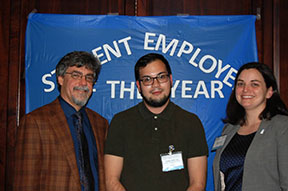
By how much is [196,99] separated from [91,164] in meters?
1.23

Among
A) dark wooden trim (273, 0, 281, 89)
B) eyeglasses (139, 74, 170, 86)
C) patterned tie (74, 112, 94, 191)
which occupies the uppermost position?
dark wooden trim (273, 0, 281, 89)

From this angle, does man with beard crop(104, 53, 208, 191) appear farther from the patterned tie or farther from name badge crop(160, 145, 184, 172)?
the patterned tie

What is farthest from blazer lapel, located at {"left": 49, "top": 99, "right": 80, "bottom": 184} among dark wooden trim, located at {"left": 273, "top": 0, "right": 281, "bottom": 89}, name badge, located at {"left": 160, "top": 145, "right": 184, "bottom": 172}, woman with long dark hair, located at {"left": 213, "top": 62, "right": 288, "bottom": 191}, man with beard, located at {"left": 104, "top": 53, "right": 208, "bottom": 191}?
dark wooden trim, located at {"left": 273, "top": 0, "right": 281, "bottom": 89}

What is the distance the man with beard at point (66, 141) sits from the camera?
1.86m

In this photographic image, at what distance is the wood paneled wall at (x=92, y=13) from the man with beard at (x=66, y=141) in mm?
847

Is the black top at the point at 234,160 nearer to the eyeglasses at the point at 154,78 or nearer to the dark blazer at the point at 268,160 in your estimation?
the dark blazer at the point at 268,160

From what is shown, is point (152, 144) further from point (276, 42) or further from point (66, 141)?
point (276, 42)

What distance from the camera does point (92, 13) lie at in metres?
2.82

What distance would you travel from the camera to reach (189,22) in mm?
2760

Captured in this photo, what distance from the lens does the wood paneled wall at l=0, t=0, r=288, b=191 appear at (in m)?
2.71

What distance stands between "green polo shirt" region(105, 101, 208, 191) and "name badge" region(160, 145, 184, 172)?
27 millimetres

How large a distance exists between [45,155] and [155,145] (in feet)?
2.56

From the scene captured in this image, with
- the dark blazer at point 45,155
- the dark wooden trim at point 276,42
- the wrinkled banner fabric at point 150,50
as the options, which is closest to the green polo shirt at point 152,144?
the dark blazer at point 45,155

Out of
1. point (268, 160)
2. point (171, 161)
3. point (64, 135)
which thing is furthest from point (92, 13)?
point (268, 160)
